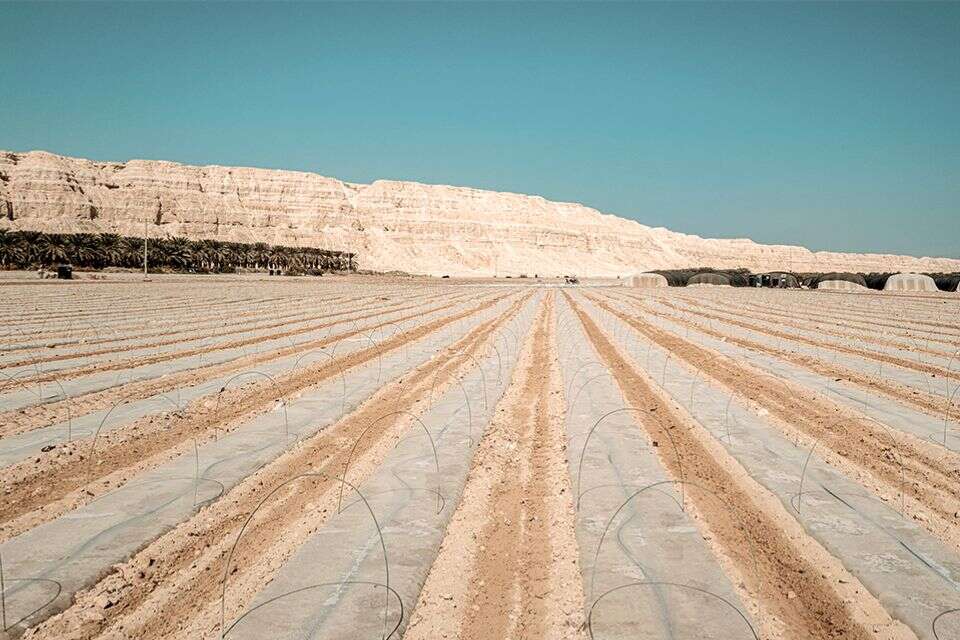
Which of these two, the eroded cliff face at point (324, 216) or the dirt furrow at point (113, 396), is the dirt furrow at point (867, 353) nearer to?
the dirt furrow at point (113, 396)

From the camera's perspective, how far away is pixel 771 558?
4.16 metres

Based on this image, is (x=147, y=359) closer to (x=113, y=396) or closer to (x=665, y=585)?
(x=113, y=396)

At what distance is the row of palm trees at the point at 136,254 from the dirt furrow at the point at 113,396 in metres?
64.5

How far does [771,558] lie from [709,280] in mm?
76186

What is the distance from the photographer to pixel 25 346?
1322 cm

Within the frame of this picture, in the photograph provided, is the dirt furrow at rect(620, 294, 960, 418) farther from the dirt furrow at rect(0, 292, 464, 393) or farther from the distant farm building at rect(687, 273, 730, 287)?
the distant farm building at rect(687, 273, 730, 287)

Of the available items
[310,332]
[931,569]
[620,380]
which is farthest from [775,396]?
[310,332]

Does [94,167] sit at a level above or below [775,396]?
above

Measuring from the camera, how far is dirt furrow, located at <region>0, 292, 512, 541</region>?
490 cm

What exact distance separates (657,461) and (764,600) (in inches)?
99.7

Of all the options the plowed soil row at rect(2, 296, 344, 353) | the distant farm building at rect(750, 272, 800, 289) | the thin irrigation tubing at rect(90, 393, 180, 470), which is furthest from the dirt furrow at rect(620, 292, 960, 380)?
the distant farm building at rect(750, 272, 800, 289)

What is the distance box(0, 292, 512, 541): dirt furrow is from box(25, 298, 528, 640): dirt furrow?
1.19m

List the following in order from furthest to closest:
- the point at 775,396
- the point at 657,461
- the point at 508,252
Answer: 1. the point at 508,252
2. the point at 775,396
3. the point at 657,461

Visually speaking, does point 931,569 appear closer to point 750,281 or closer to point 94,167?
point 750,281
